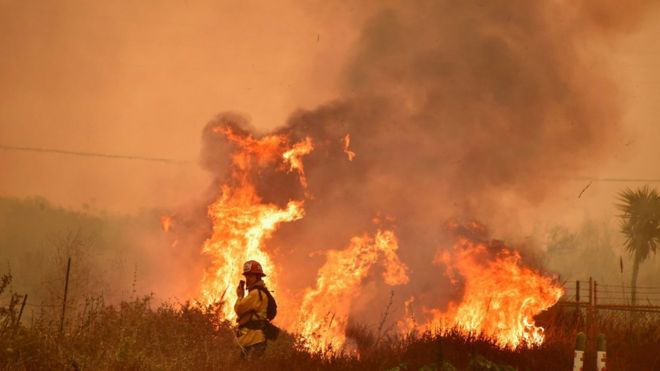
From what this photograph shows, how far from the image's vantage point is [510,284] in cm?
1393

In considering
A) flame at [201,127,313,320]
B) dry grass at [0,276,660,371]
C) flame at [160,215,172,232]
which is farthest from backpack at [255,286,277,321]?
flame at [160,215,172,232]

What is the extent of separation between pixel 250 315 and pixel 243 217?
189 inches

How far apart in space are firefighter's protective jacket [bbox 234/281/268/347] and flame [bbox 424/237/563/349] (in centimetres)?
474

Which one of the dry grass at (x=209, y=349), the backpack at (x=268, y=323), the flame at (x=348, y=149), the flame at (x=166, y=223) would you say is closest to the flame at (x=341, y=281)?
the dry grass at (x=209, y=349)

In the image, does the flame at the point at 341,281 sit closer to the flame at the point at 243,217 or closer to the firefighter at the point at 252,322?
the flame at the point at 243,217

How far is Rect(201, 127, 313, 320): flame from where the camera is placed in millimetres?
14281

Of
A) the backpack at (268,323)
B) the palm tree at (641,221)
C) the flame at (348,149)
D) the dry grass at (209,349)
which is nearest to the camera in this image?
the dry grass at (209,349)

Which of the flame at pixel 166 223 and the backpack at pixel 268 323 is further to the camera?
the flame at pixel 166 223

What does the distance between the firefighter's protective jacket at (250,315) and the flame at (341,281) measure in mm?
3326

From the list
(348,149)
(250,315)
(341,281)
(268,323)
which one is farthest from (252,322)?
(348,149)

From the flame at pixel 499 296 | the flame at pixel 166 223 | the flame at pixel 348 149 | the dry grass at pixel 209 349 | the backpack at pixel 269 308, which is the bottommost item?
the dry grass at pixel 209 349

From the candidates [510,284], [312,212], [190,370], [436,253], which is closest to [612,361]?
[510,284]

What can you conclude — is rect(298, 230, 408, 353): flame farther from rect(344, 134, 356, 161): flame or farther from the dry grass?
rect(344, 134, 356, 161): flame

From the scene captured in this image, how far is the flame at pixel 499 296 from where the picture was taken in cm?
1362
